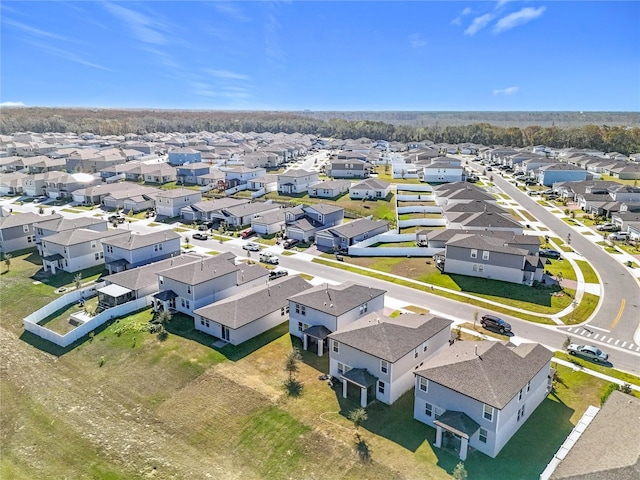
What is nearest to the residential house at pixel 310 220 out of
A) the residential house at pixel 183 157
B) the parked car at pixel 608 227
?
the parked car at pixel 608 227

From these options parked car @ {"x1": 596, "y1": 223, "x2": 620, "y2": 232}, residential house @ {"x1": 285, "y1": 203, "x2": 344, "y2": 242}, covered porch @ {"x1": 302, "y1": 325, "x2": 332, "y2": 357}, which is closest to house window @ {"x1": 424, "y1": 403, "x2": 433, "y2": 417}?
covered porch @ {"x1": 302, "y1": 325, "x2": 332, "y2": 357}

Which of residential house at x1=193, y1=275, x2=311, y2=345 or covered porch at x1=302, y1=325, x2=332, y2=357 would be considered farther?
residential house at x1=193, y1=275, x2=311, y2=345

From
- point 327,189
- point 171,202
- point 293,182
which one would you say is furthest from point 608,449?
point 293,182

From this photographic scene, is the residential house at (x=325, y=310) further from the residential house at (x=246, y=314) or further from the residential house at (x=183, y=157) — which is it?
the residential house at (x=183, y=157)

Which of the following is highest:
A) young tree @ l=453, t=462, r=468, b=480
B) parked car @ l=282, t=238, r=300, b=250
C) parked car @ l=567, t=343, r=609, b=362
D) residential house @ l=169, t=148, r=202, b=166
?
residential house @ l=169, t=148, r=202, b=166

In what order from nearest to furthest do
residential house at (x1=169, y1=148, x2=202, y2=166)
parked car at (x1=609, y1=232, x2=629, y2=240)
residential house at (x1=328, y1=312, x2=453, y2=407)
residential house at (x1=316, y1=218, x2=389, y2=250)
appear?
1. residential house at (x1=328, y1=312, x2=453, y2=407)
2. residential house at (x1=316, y1=218, x2=389, y2=250)
3. parked car at (x1=609, y1=232, x2=629, y2=240)
4. residential house at (x1=169, y1=148, x2=202, y2=166)

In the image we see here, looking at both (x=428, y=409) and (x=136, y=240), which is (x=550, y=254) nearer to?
(x=428, y=409)

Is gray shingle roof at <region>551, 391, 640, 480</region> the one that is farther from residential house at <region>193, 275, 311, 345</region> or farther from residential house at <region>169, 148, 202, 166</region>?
residential house at <region>169, 148, 202, 166</region>
